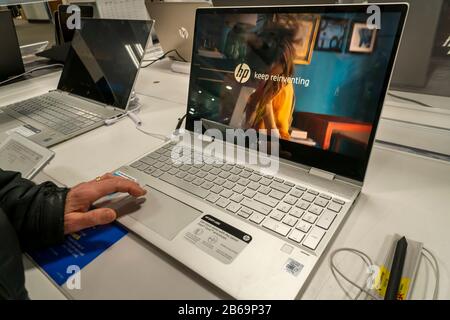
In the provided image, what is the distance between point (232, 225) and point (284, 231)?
0.09 metres

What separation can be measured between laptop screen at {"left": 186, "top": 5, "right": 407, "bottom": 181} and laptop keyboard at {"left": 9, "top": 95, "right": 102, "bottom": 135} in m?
0.40

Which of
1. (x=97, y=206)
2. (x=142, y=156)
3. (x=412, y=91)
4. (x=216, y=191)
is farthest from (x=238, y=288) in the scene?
(x=412, y=91)

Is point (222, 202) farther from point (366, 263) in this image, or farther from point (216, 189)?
point (366, 263)

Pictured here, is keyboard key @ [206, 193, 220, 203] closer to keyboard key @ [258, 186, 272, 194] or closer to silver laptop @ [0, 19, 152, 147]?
keyboard key @ [258, 186, 272, 194]

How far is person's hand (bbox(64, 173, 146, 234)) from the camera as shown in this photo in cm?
48

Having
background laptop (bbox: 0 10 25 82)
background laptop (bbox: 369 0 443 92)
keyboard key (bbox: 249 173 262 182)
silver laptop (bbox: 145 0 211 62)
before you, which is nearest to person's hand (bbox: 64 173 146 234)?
keyboard key (bbox: 249 173 262 182)

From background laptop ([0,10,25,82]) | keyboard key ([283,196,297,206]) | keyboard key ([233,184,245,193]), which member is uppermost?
background laptop ([0,10,25,82])

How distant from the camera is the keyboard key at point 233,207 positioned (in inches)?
19.9

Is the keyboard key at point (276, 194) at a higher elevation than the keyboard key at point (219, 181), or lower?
higher

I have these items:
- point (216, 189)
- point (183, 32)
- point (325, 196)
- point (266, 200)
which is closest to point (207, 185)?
point (216, 189)

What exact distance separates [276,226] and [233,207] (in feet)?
0.29

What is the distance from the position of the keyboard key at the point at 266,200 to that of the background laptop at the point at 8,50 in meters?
1.31

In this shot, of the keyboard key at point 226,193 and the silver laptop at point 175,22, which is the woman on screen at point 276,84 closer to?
the keyboard key at point 226,193

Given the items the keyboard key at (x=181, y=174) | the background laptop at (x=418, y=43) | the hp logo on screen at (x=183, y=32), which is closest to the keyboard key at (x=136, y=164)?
the keyboard key at (x=181, y=174)
